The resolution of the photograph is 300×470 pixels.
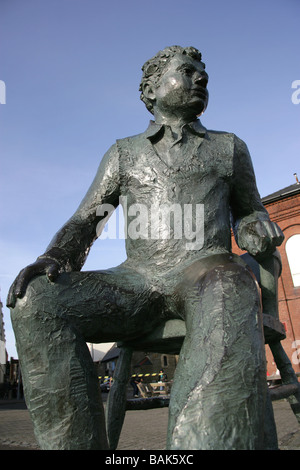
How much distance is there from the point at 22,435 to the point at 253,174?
18.5 ft

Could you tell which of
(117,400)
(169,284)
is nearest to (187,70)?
(169,284)

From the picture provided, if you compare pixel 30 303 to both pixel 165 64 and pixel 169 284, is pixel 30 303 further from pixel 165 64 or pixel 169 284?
pixel 165 64

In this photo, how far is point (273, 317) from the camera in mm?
1684

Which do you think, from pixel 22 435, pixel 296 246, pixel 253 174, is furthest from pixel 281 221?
pixel 253 174

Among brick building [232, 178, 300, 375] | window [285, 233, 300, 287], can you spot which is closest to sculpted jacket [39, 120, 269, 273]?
brick building [232, 178, 300, 375]

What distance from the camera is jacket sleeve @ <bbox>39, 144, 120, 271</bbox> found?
147 cm

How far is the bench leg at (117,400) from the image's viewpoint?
62.4 inches

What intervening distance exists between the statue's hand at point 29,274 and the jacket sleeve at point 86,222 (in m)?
0.09

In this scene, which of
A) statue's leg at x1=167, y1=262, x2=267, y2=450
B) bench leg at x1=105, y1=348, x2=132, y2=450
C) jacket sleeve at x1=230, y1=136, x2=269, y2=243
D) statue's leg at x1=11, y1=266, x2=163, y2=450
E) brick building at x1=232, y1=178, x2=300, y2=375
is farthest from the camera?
brick building at x1=232, y1=178, x2=300, y2=375

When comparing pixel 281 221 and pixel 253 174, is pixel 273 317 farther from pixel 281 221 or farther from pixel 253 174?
pixel 281 221

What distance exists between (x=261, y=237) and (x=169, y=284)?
0.43 meters

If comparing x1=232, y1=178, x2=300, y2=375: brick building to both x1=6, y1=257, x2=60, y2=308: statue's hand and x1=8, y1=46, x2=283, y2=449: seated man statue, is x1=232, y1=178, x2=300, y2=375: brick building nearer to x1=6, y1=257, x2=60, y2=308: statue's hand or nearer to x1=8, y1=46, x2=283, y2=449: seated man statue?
x1=8, y1=46, x2=283, y2=449: seated man statue

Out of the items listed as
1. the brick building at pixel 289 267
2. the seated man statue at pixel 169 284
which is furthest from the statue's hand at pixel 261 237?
the brick building at pixel 289 267

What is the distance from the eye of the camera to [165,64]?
1.79 metres
